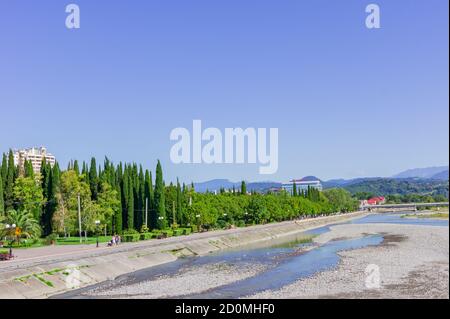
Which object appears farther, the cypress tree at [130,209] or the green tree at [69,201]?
the cypress tree at [130,209]

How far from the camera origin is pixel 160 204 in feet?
250

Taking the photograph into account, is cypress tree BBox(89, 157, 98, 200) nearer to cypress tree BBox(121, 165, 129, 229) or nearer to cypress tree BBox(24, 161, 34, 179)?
cypress tree BBox(121, 165, 129, 229)

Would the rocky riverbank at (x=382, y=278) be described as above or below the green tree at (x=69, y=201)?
below

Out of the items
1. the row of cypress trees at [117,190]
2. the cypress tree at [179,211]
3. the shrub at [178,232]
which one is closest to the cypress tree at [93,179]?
the row of cypress trees at [117,190]

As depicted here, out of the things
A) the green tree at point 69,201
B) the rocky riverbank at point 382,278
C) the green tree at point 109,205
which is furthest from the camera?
the green tree at point 109,205

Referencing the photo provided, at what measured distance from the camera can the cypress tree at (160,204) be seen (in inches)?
2970

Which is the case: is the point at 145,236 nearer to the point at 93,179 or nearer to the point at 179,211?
the point at 93,179

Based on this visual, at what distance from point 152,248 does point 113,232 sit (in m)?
21.7

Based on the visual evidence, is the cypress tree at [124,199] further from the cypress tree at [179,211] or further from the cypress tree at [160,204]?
the cypress tree at [179,211]

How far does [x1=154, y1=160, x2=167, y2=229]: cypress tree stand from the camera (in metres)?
75.4

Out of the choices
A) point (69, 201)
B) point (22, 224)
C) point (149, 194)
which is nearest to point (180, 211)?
point (149, 194)

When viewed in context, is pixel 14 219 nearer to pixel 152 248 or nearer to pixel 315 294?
pixel 152 248
